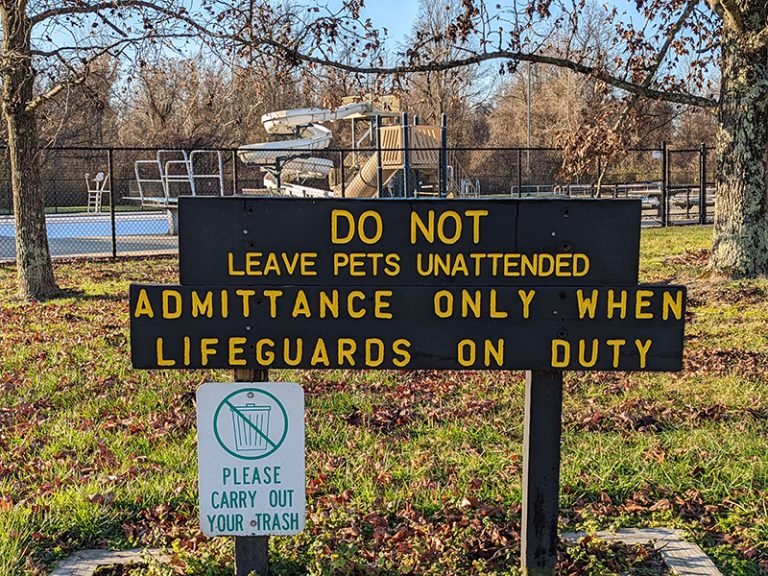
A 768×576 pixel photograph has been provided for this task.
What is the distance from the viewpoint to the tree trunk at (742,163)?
31.2ft

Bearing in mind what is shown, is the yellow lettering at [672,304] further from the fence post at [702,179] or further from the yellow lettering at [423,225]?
the fence post at [702,179]

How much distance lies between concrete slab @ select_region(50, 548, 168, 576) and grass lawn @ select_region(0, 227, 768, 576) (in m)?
0.08

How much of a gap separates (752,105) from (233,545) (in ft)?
28.4

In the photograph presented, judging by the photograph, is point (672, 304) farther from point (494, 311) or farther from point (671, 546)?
point (671, 546)

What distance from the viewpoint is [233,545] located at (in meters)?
3.24

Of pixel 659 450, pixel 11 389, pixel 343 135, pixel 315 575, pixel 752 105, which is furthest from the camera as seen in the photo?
pixel 343 135

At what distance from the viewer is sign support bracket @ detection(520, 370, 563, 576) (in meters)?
2.85

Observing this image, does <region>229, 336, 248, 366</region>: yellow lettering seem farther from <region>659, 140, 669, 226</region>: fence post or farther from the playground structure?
the playground structure

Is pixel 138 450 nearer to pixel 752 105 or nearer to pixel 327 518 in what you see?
pixel 327 518

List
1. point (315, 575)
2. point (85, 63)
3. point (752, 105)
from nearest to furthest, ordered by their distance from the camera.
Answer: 1. point (315, 575)
2. point (85, 63)
3. point (752, 105)

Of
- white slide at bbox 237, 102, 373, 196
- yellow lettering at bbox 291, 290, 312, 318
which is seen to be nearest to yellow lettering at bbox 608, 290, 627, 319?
yellow lettering at bbox 291, 290, 312, 318

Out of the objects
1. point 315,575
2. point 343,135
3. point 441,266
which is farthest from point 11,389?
point 343,135

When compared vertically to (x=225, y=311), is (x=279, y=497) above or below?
below

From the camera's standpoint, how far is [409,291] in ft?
9.01
